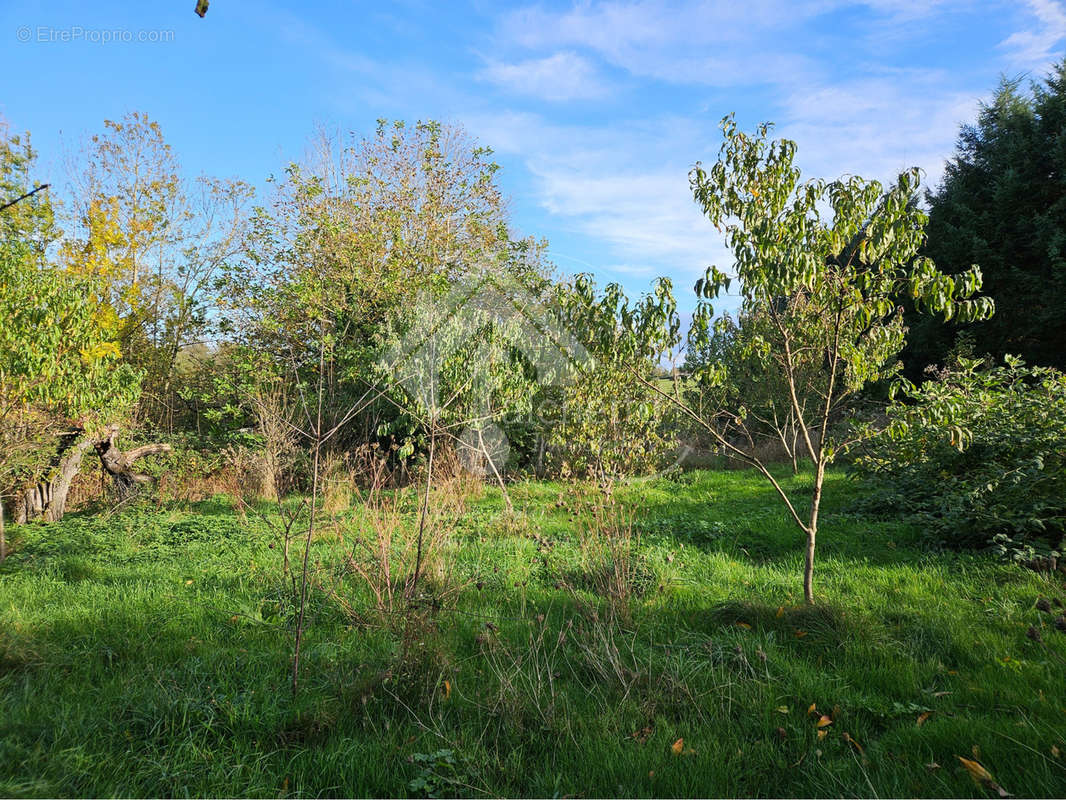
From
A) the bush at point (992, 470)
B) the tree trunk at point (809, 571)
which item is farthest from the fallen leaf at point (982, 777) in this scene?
the bush at point (992, 470)

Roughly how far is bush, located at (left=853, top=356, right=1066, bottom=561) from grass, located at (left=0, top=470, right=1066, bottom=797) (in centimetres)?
61

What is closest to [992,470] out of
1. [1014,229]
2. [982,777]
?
[982,777]

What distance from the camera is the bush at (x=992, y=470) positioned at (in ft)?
17.8

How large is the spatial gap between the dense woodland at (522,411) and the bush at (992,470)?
0.13ft

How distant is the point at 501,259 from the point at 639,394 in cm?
934

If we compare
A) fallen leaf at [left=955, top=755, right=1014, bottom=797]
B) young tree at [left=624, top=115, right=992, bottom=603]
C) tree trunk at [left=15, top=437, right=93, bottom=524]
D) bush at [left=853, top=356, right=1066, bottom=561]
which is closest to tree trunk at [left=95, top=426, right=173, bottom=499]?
tree trunk at [left=15, top=437, right=93, bottom=524]

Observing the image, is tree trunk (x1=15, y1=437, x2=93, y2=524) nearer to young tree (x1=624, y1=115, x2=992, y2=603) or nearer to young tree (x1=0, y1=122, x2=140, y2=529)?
→ young tree (x1=0, y1=122, x2=140, y2=529)

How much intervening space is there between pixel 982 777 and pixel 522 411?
8.20 metres

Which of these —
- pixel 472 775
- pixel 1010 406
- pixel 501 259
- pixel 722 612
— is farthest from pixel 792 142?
pixel 501 259

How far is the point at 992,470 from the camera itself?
6.16m

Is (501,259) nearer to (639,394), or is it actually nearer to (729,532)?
(639,394)

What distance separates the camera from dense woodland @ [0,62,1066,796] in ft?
12.1

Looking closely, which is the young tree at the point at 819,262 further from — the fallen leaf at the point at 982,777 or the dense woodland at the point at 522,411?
the fallen leaf at the point at 982,777

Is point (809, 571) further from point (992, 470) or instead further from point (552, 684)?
point (992, 470)
